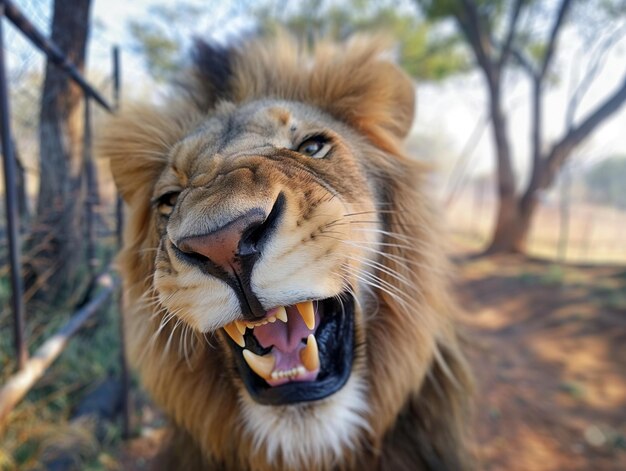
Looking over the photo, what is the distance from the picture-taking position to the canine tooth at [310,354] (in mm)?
1279

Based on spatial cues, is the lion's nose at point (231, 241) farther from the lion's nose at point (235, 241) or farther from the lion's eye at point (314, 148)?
the lion's eye at point (314, 148)

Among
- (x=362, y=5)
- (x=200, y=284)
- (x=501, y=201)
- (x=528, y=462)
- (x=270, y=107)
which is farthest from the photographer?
(x=362, y=5)

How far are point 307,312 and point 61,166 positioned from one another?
268 cm

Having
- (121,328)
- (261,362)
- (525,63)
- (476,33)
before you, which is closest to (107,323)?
(121,328)

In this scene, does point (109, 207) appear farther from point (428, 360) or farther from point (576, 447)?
point (576, 447)

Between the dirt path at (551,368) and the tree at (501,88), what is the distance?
9.07ft

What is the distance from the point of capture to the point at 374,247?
4.73 ft

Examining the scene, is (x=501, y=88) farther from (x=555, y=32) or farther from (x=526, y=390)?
(x=526, y=390)

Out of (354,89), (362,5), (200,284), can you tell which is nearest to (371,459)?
(200,284)

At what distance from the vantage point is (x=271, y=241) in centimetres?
97

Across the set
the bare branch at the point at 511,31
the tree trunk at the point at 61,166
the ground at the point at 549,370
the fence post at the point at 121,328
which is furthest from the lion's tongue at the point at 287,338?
the bare branch at the point at 511,31

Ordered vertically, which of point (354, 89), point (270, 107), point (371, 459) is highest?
point (354, 89)

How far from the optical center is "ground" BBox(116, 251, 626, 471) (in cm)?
342

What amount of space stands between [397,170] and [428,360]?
0.72 metres
